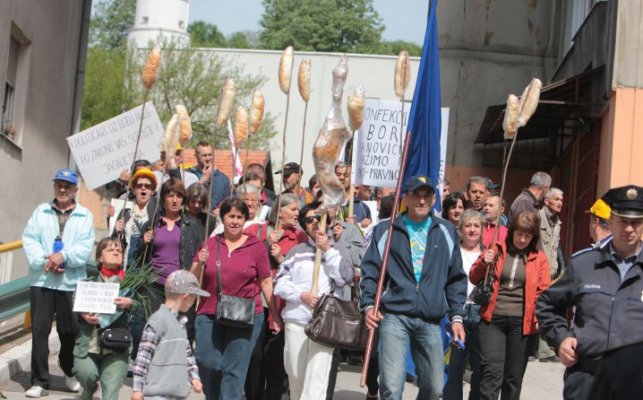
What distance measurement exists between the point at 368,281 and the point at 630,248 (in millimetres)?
2581

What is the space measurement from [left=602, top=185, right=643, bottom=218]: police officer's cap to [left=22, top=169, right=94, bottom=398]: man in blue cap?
222 inches

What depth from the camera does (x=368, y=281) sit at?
9789 millimetres

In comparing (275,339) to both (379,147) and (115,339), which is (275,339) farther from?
(379,147)

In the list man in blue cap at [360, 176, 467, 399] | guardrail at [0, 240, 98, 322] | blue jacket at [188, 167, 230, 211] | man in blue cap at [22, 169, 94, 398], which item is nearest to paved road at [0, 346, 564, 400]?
man in blue cap at [22, 169, 94, 398]

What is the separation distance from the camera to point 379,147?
14.9 metres

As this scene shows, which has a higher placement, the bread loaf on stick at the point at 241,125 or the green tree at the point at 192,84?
the green tree at the point at 192,84

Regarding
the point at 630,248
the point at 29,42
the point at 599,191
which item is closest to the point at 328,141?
the point at 630,248

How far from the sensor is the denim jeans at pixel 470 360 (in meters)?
10.5

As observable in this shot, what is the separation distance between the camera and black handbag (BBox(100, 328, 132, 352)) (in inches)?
407

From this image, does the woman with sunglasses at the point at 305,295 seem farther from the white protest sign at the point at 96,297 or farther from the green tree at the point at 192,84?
the green tree at the point at 192,84

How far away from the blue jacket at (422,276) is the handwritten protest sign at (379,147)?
447cm

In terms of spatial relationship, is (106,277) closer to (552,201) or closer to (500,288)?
(500,288)

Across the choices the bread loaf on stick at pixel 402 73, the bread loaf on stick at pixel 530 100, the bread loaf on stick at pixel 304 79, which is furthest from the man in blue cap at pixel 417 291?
the bread loaf on stick at pixel 304 79

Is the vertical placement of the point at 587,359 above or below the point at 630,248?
below
